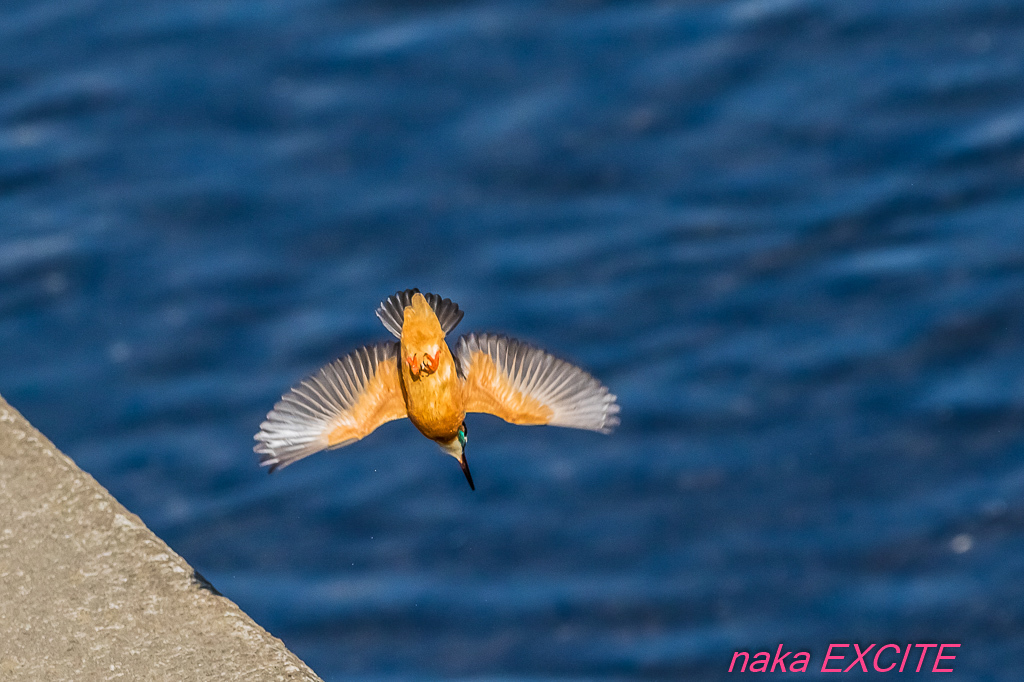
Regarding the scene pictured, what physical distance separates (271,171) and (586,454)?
7.71 feet

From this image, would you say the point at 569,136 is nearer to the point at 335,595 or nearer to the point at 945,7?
the point at 945,7

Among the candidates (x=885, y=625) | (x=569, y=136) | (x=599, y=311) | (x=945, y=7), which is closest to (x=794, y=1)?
(x=945, y=7)

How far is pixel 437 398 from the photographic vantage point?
3.04m

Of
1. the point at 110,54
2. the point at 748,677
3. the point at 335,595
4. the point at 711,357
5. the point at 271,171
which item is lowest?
the point at 748,677

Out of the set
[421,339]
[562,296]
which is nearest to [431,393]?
[421,339]

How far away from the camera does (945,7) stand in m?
7.51

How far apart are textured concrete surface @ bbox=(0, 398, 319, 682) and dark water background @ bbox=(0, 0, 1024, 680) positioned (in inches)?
48.6

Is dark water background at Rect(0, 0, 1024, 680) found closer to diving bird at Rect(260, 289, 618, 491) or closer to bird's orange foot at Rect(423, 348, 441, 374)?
diving bird at Rect(260, 289, 618, 491)

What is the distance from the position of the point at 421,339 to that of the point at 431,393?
5.0 inches

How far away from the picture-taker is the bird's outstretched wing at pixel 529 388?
129 inches

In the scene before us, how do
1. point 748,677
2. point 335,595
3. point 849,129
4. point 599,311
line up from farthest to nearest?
point 849,129 → point 599,311 → point 335,595 → point 748,677

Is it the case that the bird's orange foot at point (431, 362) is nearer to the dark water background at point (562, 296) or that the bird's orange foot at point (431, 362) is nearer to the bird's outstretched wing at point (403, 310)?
the bird's outstretched wing at point (403, 310)

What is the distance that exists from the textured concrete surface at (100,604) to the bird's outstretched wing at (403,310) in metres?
0.84

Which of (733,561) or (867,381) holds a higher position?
(867,381)
